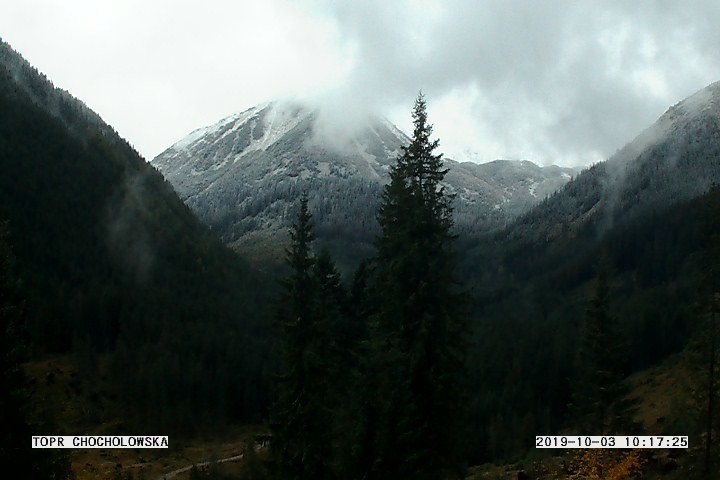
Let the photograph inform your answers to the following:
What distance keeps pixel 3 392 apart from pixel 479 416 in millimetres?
97452

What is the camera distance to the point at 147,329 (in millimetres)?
142375

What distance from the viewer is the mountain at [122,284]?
121 meters

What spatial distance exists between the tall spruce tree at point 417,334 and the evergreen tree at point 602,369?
17855 millimetres

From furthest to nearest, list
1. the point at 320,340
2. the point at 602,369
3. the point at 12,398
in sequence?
the point at 602,369, the point at 320,340, the point at 12,398

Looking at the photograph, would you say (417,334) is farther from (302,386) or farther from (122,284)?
(122,284)

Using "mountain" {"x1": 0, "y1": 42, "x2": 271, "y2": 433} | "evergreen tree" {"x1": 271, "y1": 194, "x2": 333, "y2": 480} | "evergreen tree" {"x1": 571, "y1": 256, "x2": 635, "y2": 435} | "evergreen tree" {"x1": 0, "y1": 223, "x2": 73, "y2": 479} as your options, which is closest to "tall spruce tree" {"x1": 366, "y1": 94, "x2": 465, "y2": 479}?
"evergreen tree" {"x1": 271, "y1": 194, "x2": 333, "y2": 480}

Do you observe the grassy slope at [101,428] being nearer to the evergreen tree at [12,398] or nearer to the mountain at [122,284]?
the mountain at [122,284]

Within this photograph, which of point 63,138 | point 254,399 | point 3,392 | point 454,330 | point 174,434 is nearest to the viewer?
point 3,392

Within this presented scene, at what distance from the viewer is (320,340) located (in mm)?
31250

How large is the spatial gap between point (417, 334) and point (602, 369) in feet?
71.3

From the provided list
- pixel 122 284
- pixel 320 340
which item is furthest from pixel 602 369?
pixel 122 284

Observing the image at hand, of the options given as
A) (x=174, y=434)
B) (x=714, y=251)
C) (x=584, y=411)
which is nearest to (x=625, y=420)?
(x=584, y=411)

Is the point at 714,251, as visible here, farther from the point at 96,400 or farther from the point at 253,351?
the point at 253,351

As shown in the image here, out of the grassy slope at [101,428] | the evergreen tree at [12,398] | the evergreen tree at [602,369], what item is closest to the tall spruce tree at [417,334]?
the evergreen tree at [12,398]
